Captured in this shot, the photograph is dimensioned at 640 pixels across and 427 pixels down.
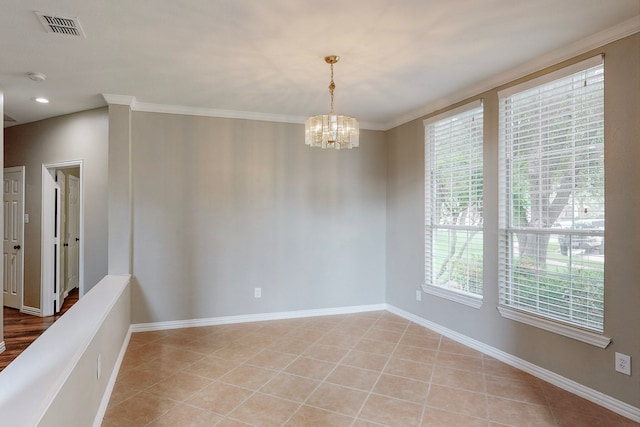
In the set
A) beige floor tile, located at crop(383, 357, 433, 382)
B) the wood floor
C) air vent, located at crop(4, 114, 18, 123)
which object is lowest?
the wood floor

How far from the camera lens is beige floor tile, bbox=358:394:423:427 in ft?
7.54

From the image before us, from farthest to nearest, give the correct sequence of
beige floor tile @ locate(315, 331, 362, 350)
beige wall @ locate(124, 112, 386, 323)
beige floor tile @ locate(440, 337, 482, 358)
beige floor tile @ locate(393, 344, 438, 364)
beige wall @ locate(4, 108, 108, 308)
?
beige wall @ locate(4, 108, 108, 308) → beige wall @ locate(124, 112, 386, 323) → beige floor tile @ locate(315, 331, 362, 350) → beige floor tile @ locate(440, 337, 482, 358) → beige floor tile @ locate(393, 344, 438, 364)

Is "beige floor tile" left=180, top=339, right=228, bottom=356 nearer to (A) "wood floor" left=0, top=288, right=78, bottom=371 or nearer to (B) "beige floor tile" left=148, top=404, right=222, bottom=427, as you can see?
(B) "beige floor tile" left=148, top=404, right=222, bottom=427

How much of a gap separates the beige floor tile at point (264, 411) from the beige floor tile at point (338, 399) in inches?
6.6

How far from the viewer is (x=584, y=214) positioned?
104 inches

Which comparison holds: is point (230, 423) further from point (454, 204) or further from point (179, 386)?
point (454, 204)

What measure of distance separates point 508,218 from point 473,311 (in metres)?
1.00

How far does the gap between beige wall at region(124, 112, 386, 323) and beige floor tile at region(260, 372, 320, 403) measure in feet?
5.42

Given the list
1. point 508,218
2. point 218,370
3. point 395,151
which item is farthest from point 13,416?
point 395,151

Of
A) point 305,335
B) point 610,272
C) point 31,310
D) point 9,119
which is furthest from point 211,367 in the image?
point 9,119

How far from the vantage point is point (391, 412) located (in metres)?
2.41

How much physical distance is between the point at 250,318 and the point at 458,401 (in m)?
Answer: 2.62

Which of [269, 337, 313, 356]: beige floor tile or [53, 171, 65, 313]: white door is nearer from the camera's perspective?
[269, 337, 313, 356]: beige floor tile

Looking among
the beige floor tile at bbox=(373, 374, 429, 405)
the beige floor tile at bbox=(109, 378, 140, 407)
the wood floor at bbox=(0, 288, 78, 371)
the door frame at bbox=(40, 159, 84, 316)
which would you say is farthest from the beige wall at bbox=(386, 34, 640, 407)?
the door frame at bbox=(40, 159, 84, 316)
